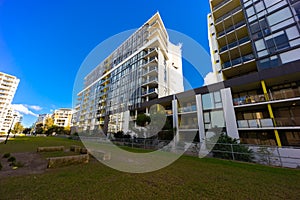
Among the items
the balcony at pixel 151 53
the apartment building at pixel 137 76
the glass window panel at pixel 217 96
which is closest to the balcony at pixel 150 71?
the apartment building at pixel 137 76

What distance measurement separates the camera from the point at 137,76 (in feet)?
99.2

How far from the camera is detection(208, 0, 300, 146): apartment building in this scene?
39.5ft

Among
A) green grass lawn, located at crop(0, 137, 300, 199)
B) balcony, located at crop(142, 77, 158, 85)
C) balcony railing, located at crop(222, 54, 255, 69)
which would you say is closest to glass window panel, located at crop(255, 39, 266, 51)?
balcony railing, located at crop(222, 54, 255, 69)

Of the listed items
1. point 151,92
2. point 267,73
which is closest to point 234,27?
point 267,73

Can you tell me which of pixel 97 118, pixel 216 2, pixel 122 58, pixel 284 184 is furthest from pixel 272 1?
pixel 97 118

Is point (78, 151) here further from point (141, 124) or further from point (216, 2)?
point (216, 2)

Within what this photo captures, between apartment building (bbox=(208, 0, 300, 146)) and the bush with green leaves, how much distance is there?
5024 mm

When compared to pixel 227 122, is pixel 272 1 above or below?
above

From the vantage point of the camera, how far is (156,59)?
28406mm

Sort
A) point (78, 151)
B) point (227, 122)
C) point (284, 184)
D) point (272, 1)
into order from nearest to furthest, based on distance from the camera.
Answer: point (284, 184)
point (78, 151)
point (227, 122)
point (272, 1)

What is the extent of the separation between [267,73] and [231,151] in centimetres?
992

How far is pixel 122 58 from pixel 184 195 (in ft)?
131

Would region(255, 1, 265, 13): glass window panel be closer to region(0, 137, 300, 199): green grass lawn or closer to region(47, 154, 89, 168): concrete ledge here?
region(0, 137, 300, 199): green grass lawn

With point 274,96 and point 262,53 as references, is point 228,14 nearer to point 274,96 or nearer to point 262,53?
point 262,53
